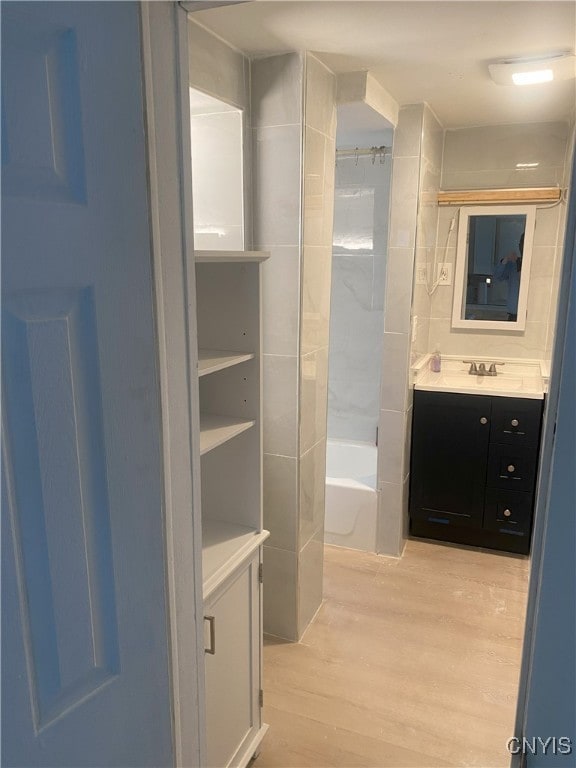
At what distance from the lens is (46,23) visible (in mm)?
704

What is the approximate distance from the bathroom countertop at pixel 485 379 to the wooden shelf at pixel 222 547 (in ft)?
5.86

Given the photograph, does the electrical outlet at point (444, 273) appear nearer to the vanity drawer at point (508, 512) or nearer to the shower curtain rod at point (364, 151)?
the shower curtain rod at point (364, 151)

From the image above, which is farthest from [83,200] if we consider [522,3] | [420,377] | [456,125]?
[456,125]

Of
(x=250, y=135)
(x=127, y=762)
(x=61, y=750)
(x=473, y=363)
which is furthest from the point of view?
(x=473, y=363)

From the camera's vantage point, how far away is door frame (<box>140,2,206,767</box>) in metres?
0.94

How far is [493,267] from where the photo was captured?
3668mm

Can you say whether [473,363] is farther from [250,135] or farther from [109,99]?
[109,99]

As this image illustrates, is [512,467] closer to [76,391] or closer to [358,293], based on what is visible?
[358,293]

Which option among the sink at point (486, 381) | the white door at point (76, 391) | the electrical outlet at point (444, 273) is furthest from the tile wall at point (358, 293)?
the white door at point (76, 391)

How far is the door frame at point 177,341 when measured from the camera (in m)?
0.94

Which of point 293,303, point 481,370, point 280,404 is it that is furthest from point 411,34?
point 481,370

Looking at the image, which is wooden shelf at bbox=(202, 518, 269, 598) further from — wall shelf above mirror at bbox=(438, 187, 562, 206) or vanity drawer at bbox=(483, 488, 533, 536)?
wall shelf above mirror at bbox=(438, 187, 562, 206)

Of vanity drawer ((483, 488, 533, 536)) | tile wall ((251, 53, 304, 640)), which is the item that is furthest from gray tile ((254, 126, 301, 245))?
vanity drawer ((483, 488, 533, 536))

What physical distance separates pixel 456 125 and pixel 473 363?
1.43 m
